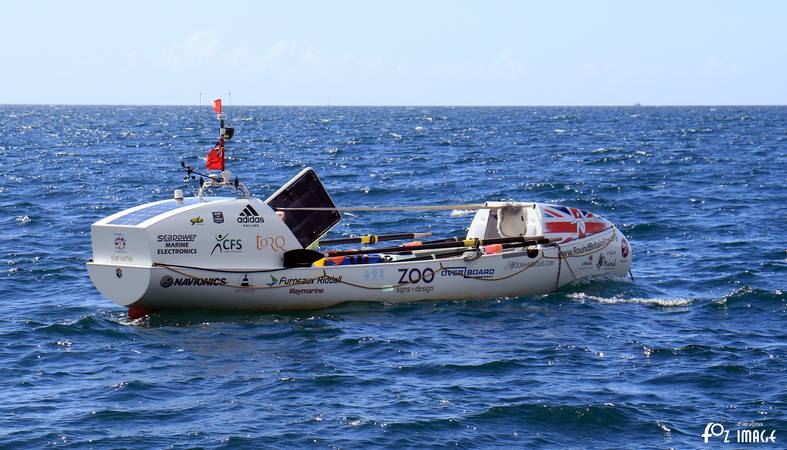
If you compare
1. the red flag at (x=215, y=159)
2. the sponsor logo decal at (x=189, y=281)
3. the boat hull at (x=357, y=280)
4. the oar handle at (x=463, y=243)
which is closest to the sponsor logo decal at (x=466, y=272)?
A: the boat hull at (x=357, y=280)

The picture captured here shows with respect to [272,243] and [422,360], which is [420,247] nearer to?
[272,243]

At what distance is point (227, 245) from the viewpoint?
1995 centimetres

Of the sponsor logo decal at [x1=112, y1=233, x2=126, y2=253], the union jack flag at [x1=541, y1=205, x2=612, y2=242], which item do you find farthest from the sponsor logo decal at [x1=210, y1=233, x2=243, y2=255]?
the union jack flag at [x1=541, y1=205, x2=612, y2=242]

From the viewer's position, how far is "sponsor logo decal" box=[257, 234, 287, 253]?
20.3 meters

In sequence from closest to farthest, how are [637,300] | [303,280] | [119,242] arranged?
[119,242] < [303,280] < [637,300]

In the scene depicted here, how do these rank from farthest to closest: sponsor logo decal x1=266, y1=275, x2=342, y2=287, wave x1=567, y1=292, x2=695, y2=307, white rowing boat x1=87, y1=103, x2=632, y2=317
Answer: wave x1=567, y1=292, x2=695, y2=307, sponsor logo decal x1=266, y1=275, x2=342, y2=287, white rowing boat x1=87, y1=103, x2=632, y2=317

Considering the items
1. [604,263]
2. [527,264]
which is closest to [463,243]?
[527,264]

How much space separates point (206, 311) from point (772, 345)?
1043 centimetres

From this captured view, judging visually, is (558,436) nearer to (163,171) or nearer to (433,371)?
(433,371)

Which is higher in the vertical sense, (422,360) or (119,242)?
(119,242)

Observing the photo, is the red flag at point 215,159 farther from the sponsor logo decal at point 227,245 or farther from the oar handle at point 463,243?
the oar handle at point 463,243

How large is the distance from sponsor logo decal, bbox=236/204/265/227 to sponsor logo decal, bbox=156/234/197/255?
0.98 m

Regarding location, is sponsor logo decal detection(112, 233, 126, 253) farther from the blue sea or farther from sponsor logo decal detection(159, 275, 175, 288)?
the blue sea

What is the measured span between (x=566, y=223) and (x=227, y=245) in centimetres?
789
